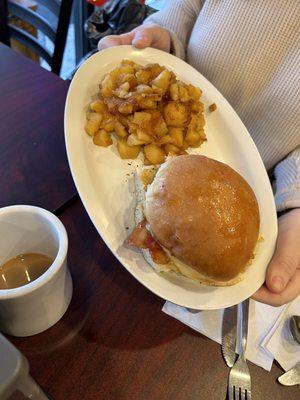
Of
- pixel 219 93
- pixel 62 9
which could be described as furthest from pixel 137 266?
pixel 62 9

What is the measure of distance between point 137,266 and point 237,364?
266 millimetres

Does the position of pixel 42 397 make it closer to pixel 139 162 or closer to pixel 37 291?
pixel 37 291

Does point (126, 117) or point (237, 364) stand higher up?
point (126, 117)

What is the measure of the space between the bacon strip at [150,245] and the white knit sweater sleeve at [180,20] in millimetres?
658

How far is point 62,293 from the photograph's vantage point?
664mm

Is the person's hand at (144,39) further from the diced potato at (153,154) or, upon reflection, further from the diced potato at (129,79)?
the diced potato at (153,154)

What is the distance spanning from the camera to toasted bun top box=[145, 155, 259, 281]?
71 centimetres

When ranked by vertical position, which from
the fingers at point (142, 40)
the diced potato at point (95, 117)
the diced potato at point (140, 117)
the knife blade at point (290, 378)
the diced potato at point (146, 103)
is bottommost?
the knife blade at point (290, 378)

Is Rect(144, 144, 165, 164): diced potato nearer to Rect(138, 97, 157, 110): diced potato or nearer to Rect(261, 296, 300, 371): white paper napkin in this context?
Rect(138, 97, 157, 110): diced potato

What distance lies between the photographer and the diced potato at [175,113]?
986mm

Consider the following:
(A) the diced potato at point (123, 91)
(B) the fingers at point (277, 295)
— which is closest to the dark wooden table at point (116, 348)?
(B) the fingers at point (277, 295)

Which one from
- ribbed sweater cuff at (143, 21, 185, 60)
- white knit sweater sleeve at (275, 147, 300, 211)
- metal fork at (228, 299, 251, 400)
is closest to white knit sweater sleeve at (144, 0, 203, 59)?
ribbed sweater cuff at (143, 21, 185, 60)

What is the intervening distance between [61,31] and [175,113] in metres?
0.80

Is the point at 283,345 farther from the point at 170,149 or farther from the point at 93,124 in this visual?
the point at 93,124
